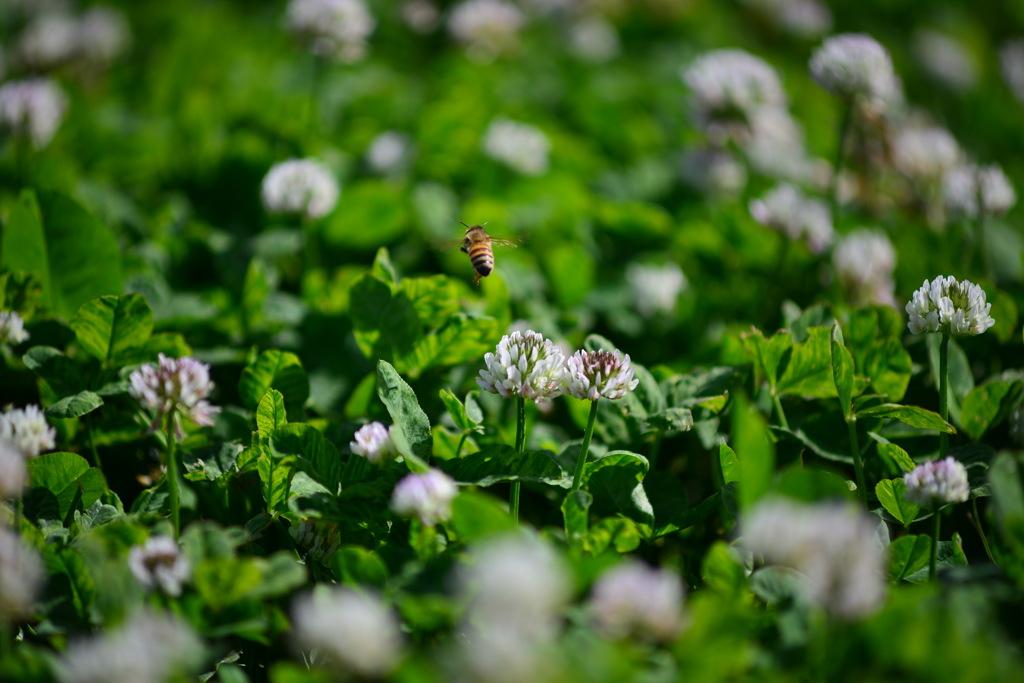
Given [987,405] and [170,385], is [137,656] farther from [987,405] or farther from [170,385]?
Answer: [987,405]

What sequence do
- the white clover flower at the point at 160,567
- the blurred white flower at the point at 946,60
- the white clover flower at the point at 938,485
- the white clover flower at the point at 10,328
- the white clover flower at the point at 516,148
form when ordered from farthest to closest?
1. the blurred white flower at the point at 946,60
2. the white clover flower at the point at 516,148
3. the white clover flower at the point at 10,328
4. the white clover flower at the point at 938,485
5. the white clover flower at the point at 160,567

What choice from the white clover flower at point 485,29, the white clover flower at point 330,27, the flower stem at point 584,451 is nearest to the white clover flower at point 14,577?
the flower stem at point 584,451

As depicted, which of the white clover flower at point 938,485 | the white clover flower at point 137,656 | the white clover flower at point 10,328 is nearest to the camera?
the white clover flower at point 137,656

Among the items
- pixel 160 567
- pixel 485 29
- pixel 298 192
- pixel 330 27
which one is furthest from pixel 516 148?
pixel 160 567

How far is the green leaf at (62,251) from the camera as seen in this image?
1.38 m

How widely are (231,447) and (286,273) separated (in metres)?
0.69

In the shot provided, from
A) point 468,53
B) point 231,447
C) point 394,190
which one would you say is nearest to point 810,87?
point 468,53

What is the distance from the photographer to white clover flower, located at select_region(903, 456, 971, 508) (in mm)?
927

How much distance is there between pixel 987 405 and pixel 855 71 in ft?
2.52

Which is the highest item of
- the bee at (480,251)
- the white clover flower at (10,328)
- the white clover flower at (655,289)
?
the bee at (480,251)

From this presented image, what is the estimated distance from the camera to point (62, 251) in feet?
4.57

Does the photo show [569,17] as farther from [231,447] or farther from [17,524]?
[17,524]

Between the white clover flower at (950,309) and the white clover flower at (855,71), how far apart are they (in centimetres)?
71

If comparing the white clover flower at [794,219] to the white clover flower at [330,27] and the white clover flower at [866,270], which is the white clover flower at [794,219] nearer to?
the white clover flower at [866,270]
